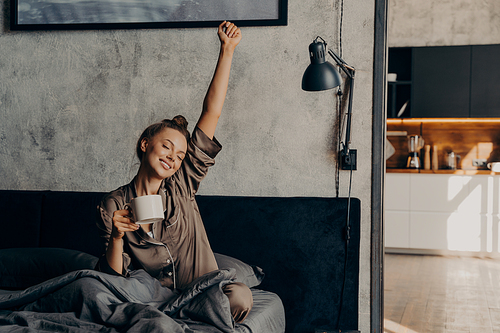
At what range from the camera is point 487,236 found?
484cm

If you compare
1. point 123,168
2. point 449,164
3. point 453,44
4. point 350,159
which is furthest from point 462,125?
point 123,168

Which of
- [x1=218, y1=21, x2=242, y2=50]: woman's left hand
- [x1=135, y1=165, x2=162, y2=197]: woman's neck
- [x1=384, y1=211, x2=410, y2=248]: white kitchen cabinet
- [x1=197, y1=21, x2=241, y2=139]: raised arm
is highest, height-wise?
[x1=218, y1=21, x2=242, y2=50]: woman's left hand

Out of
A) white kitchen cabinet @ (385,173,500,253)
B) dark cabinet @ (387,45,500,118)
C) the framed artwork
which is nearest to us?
the framed artwork

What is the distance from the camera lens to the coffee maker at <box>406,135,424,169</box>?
209 inches

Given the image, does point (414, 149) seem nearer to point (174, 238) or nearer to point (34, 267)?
point (174, 238)

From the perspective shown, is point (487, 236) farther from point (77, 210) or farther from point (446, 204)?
point (77, 210)

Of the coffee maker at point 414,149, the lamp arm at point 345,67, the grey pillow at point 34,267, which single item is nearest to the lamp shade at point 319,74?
the lamp arm at point 345,67

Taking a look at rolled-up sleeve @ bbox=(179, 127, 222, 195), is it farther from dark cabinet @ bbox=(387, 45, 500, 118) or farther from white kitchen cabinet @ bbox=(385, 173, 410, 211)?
dark cabinet @ bbox=(387, 45, 500, 118)

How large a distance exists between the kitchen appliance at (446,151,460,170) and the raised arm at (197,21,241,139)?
410 centimetres

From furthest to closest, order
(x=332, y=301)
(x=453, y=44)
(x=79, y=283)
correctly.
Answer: (x=453, y=44), (x=332, y=301), (x=79, y=283)

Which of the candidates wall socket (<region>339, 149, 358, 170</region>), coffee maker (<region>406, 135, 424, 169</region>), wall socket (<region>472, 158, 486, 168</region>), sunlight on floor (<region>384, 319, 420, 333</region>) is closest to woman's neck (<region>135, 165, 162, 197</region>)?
wall socket (<region>339, 149, 358, 170</region>)

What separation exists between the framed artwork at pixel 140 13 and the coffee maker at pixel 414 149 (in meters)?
3.54

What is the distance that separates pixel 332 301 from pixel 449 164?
3.78 metres

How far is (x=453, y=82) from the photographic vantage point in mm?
5016
